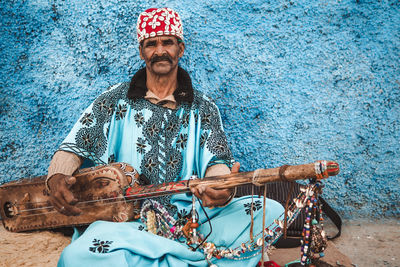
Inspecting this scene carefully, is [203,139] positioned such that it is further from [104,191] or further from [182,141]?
[104,191]

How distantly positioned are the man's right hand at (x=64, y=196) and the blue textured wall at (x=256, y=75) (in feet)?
3.37

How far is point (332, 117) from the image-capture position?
3.09 m

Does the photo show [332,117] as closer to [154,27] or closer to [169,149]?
[169,149]

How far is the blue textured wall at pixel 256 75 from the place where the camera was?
2.99 metres

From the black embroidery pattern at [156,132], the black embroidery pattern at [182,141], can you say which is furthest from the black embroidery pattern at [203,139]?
the black embroidery pattern at [182,141]

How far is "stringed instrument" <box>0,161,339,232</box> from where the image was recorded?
178cm

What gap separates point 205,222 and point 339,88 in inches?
66.6

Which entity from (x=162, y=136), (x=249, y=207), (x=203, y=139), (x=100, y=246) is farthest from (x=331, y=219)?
(x=100, y=246)

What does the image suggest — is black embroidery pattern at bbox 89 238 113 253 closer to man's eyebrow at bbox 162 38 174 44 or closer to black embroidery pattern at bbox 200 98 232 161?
black embroidery pattern at bbox 200 98 232 161

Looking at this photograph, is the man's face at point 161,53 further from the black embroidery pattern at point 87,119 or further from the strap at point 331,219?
the strap at point 331,219

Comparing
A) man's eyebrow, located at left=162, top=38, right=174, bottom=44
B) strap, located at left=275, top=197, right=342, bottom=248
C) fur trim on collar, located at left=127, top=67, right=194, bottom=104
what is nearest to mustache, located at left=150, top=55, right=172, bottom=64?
man's eyebrow, located at left=162, top=38, right=174, bottom=44

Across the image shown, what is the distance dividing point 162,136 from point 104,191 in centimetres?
54

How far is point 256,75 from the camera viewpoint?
308 cm

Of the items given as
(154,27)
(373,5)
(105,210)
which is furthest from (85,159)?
(373,5)
